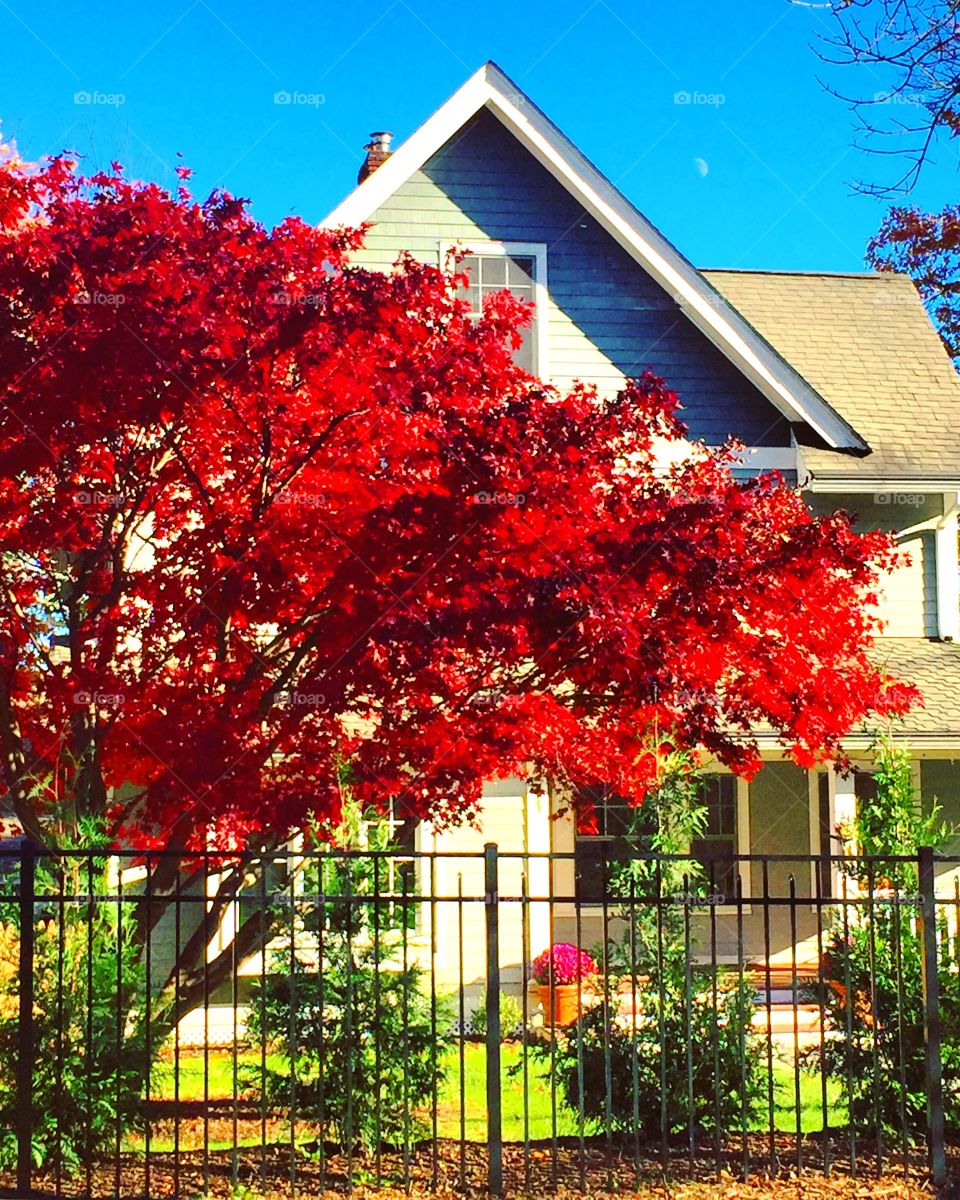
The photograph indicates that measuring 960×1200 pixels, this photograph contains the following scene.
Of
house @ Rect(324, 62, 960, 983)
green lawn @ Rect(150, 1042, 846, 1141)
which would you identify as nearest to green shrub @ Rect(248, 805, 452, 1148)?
green lawn @ Rect(150, 1042, 846, 1141)

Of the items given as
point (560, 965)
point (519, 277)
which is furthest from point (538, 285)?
point (560, 965)

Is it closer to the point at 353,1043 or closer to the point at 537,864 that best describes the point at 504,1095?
the point at 353,1043

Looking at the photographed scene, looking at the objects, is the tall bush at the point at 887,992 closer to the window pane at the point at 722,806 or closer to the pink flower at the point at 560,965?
the pink flower at the point at 560,965

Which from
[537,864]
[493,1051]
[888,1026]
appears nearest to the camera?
[493,1051]

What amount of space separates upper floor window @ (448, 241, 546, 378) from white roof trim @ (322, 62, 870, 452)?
904 mm

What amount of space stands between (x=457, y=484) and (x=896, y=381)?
12.7 m

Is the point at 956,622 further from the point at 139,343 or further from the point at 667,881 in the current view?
the point at 139,343

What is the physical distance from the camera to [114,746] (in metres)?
10.0

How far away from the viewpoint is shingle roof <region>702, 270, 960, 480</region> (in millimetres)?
18422

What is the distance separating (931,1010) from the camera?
8617mm

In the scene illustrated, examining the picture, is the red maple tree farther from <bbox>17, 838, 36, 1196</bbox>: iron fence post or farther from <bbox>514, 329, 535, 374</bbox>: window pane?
<bbox>514, 329, 535, 374</bbox>: window pane

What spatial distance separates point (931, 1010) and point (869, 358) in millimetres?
13600

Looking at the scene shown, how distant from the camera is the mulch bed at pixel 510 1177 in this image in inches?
324

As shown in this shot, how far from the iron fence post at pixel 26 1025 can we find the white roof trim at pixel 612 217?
9.79m
